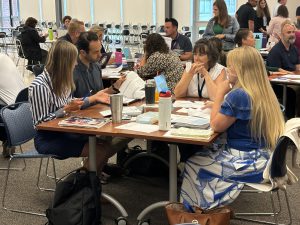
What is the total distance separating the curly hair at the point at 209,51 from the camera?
3.46 metres

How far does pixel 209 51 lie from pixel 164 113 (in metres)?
1.13

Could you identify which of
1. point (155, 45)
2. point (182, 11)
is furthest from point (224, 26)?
point (182, 11)

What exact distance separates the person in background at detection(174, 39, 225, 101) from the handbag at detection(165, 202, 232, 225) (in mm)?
1134

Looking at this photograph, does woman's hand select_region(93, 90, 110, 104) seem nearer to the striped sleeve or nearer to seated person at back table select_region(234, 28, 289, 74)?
the striped sleeve

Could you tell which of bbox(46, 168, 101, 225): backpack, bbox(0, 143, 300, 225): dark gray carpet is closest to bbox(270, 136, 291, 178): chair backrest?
bbox(0, 143, 300, 225): dark gray carpet

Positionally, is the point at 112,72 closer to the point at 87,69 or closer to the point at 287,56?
the point at 87,69

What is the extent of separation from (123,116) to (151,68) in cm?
148

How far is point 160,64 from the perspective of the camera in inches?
167

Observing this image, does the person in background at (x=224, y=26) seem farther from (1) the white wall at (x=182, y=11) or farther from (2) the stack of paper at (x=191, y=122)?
(1) the white wall at (x=182, y=11)

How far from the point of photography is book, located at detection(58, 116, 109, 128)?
263cm

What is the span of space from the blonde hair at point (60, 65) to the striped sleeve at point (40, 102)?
0.08 metres

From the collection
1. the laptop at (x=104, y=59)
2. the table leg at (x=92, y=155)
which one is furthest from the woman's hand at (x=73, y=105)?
the laptop at (x=104, y=59)

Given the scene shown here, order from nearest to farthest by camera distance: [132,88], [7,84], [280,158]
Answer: [280,158]
[132,88]
[7,84]

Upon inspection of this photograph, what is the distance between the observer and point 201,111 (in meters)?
2.96
